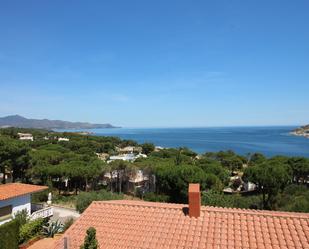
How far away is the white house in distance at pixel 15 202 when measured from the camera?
51.9 ft

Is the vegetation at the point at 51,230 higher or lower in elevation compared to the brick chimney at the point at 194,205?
lower

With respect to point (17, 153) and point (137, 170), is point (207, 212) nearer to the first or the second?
point (137, 170)

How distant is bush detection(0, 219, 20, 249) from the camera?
12.3 meters

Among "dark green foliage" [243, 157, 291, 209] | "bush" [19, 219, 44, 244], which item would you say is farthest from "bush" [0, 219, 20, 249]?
"dark green foliage" [243, 157, 291, 209]

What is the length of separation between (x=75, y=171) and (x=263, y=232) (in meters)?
24.2

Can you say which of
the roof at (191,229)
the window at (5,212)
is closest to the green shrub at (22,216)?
the window at (5,212)

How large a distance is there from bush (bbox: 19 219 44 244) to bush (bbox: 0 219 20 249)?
1389mm

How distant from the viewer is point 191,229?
28.7 ft

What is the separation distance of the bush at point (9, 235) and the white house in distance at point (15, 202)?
2.95 meters

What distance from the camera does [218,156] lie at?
57906 mm

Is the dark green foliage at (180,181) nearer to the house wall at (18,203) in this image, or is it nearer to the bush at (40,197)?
the bush at (40,197)

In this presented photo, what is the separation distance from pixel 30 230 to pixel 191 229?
10.0 metres

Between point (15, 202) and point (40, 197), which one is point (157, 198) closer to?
point (40, 197)

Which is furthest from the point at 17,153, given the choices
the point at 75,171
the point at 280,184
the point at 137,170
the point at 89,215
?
the point at 280,184
